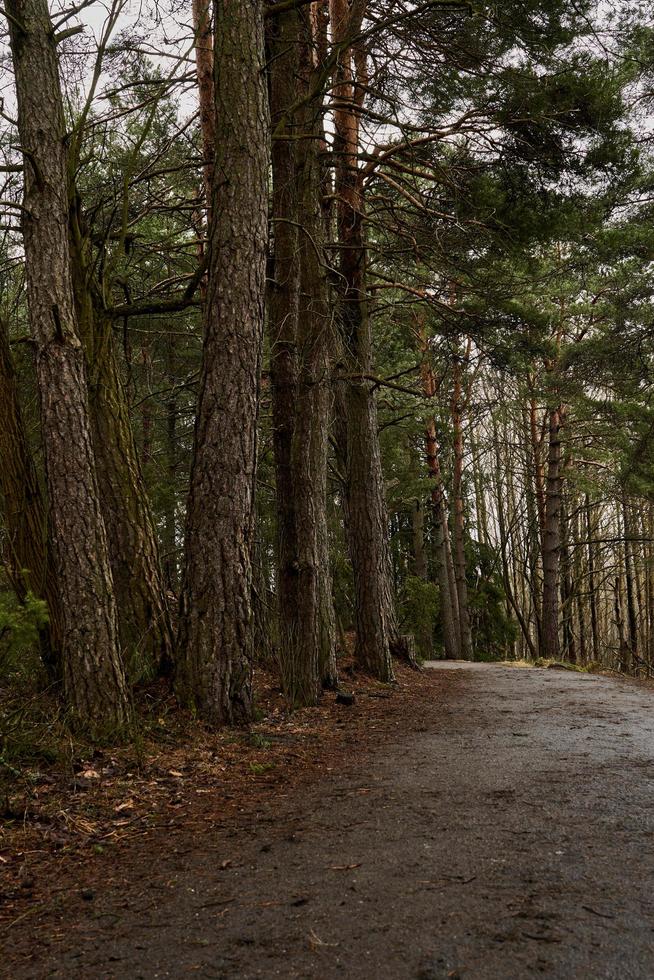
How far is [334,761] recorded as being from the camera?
18.2 feet

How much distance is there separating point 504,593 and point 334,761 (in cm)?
2345

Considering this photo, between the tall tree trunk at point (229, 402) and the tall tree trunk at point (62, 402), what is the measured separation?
0.82 metres

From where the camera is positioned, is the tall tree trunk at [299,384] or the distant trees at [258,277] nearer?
the distant trees at [258,277]

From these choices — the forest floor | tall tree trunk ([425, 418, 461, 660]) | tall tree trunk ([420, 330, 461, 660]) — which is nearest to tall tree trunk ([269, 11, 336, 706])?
the forest floor

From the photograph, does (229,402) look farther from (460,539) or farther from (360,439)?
(460,539)

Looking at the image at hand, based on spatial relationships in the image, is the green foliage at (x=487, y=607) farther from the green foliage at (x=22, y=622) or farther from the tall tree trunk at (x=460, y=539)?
the green foliage at (x=22, y=622)

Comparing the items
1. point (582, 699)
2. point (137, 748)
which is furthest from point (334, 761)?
point (582, 699)

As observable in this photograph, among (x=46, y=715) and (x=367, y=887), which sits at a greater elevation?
(x=46, y=715)

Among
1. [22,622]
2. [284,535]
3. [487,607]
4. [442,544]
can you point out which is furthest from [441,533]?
[22,622]

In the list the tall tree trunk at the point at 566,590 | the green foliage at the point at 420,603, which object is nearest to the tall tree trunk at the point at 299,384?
the green foliage at the point at 420,603

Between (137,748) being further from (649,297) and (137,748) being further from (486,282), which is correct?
(649,297)

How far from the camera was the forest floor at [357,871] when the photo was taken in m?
2.34

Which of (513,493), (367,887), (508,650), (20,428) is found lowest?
(508,650)

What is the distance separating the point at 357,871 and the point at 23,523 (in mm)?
3681
